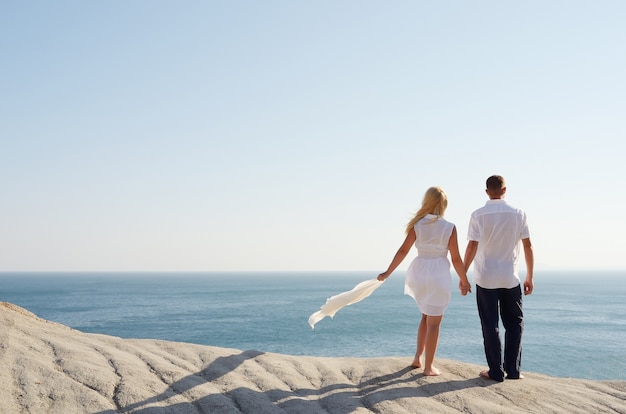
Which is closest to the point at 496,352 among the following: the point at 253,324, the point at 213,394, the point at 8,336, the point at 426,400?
the point at 426,400

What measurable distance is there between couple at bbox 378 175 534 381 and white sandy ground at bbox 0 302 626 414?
22.0 inches

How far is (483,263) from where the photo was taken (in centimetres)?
647

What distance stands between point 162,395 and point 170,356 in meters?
1.27

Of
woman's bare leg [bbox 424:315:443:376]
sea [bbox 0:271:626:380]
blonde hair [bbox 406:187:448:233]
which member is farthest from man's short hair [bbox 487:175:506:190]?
sea [bbox 0:271:626:380]

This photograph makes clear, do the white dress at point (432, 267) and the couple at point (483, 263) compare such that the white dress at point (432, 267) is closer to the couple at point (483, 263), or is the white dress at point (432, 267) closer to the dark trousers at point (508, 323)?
the couple at point (483, 263)

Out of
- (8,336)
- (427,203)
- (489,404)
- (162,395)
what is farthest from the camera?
(427,203)

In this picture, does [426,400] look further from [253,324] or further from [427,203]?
[253,324]

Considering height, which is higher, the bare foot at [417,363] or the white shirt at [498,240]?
the white shirt at [498,240]

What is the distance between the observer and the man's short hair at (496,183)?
6512 mm

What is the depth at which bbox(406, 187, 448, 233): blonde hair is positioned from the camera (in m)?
6.38

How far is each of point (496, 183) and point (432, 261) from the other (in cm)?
135

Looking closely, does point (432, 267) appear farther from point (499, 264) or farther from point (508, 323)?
point (508, 323)

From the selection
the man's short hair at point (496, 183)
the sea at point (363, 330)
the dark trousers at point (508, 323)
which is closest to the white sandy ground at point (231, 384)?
the dark trousers at point (508, 323)

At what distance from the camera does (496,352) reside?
6.26 m
